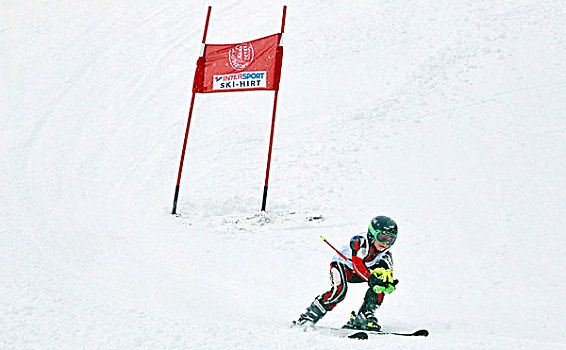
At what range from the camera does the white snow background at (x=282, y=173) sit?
544cm

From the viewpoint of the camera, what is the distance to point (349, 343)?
162 inches

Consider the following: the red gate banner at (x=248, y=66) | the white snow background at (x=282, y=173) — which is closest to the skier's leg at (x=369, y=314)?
the white snow background at (x=282, y=173)

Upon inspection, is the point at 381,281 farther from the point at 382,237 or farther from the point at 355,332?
the point at 355,332

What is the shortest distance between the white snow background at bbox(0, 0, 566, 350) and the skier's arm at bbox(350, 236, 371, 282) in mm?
675

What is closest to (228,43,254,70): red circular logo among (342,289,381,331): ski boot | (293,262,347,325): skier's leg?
(293,262,347,325): skier's leg

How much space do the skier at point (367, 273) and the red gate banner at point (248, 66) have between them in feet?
14.7

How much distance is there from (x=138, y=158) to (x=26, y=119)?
321 centimetres

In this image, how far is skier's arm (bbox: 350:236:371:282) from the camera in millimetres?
5129

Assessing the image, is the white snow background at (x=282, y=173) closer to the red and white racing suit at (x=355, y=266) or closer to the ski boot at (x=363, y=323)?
the ski boot at (x=363, y=323)

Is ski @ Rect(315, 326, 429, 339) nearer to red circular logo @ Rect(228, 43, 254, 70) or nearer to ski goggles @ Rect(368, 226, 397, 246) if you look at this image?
ski goggles @ Rect(368, 226, 397, 246)

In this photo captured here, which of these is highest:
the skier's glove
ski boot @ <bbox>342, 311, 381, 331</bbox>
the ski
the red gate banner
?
the red gate banner

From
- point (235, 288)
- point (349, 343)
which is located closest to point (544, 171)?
point (235, 288)

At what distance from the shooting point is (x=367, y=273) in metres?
5.10

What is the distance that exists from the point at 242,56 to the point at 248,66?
0.18 m
